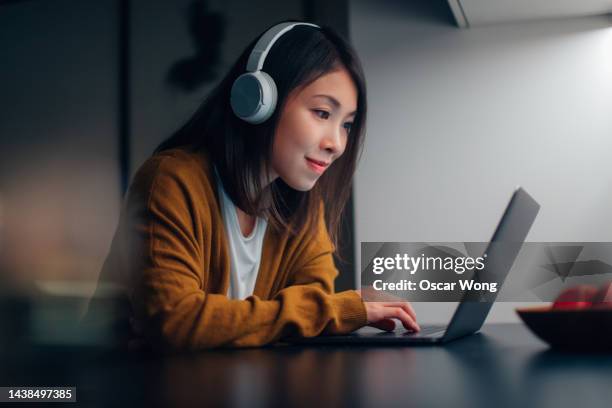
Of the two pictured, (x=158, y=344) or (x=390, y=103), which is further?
(x=390, y=103)

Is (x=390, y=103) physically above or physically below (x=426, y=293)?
above

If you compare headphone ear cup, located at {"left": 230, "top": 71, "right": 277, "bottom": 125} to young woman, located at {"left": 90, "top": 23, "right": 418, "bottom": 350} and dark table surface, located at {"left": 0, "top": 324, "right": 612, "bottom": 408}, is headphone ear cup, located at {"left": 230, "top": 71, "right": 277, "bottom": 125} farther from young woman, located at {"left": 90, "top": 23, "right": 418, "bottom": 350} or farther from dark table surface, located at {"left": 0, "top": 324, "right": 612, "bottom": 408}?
dark table surface, located at {"left": 0, "top": 324, "right": 612, "bottom": 408}

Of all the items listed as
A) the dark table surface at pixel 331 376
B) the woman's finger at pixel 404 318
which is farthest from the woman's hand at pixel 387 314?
the dark table surface at pixel 331 376

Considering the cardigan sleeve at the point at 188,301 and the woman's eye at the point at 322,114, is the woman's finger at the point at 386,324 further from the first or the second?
the woman's eye at the point at 322,114

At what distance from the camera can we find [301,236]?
94 centimetres

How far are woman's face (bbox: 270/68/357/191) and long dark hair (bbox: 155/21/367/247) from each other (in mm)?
11

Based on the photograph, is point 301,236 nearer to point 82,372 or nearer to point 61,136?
point 82,372

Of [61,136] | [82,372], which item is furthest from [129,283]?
[61,136]

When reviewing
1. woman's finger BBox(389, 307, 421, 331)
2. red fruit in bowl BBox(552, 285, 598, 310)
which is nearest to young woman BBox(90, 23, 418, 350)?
woman's finger BBox(389, 307, 421, 331)

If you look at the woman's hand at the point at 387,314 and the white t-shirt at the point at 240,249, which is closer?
the woman's hand at the point at 387,314

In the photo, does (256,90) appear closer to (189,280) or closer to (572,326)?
(189,280)

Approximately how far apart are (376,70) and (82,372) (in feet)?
5.25

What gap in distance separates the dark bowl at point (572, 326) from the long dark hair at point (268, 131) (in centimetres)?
44

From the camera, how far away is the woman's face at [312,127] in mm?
882
